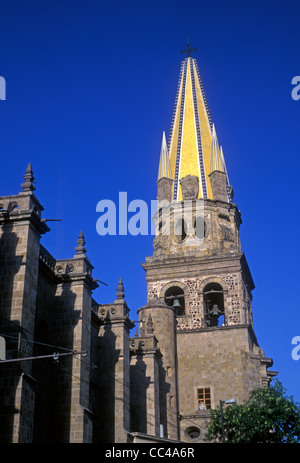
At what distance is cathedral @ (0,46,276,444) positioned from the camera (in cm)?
1992

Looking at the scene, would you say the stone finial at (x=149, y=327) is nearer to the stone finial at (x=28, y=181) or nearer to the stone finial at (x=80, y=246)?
the stone finial at (x=80, y=246)

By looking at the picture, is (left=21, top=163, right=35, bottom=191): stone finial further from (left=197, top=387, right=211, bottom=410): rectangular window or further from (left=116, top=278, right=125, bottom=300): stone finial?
(left=197, top=387, right=211, bottom=410): rectangular window

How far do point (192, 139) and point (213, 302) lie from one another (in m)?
12.5

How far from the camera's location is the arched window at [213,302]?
1610 inches

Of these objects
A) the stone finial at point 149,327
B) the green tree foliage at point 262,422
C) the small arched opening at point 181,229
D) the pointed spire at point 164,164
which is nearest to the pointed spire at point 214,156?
the pointed spire at point 164,164

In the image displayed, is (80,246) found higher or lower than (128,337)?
higher

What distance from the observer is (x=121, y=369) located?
2741 cm

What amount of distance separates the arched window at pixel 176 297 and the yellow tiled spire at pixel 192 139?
689cm

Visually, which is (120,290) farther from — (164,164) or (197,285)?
(164,164)

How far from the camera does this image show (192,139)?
48188mm

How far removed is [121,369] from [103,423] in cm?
233

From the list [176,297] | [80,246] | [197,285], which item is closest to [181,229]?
[197,285]
